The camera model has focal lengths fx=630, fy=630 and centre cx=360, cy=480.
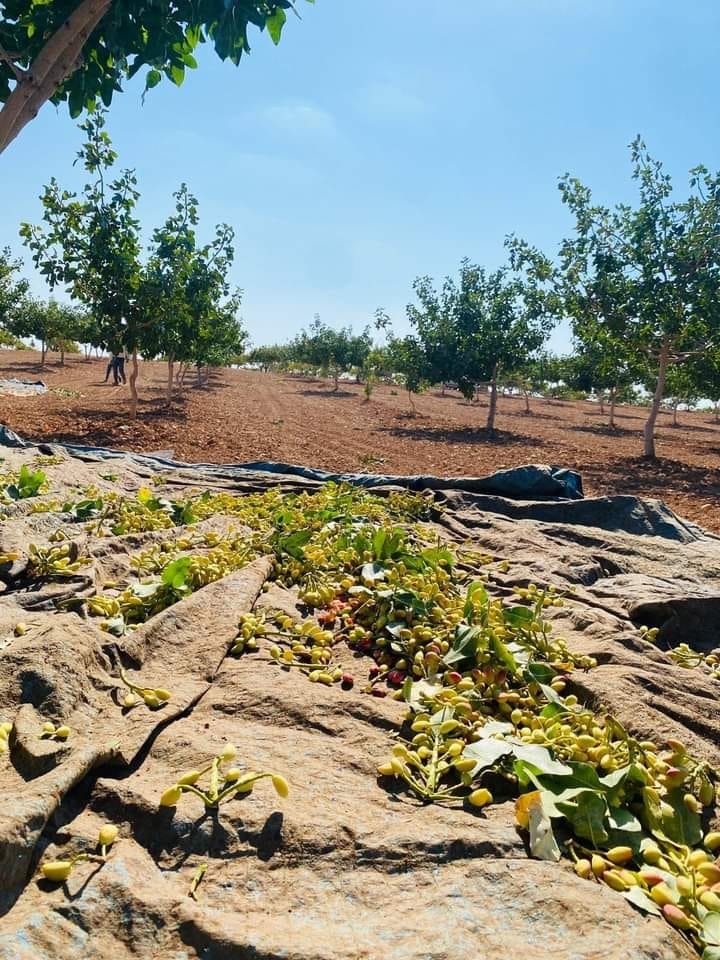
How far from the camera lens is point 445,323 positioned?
25.9 meters

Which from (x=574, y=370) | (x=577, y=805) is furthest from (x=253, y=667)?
(x=574, y=370)

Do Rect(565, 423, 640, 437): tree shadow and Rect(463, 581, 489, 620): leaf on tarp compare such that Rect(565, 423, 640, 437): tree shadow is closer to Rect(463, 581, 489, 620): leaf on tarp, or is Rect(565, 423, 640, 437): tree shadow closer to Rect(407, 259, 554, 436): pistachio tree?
Rect(407, 259, 554, 436): pistachio tree

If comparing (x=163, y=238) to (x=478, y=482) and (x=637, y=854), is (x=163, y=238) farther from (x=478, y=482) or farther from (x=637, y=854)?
(x=637, y=854)

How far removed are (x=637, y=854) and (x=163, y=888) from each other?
147 centimetres

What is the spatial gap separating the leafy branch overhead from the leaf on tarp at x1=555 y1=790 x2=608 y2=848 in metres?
5.93

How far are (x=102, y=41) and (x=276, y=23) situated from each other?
2.04 meters

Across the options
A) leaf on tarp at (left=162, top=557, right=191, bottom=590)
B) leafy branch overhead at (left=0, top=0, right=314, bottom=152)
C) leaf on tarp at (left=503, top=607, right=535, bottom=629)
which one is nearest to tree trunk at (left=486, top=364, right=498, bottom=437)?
leafy branch overhead at (left=0, top=0, right=314, bottom=152)

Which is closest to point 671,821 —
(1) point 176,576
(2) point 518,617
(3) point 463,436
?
(2) point 518,617

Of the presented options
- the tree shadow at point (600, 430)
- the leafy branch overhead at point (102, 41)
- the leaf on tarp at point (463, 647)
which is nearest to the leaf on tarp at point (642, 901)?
the leaf on tarp at point (463, 647)

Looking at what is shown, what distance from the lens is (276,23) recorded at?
215 inches

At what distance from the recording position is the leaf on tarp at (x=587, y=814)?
201cm

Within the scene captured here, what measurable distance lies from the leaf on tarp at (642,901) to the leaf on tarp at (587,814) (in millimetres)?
213

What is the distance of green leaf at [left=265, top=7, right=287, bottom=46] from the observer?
5.43m

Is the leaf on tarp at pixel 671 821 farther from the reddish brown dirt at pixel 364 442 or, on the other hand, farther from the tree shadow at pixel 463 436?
the tree shadow at pixel 463 436
